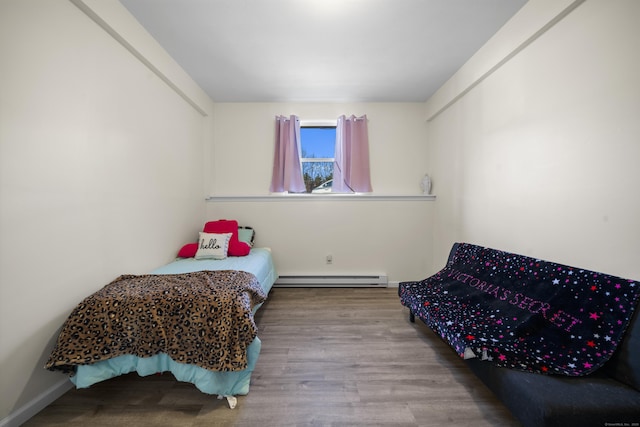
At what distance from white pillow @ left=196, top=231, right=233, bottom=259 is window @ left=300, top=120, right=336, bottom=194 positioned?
1469mm

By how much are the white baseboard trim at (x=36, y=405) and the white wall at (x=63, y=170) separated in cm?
1

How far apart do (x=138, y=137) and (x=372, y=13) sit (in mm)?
2242

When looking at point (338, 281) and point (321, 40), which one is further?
point (338, 281)

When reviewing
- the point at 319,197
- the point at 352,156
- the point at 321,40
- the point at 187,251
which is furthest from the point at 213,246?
the point at 321,40

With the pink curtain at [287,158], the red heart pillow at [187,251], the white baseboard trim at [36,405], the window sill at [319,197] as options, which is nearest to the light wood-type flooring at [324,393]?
the white baseboard trim at [36,405]

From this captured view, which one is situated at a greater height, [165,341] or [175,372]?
[165,341]

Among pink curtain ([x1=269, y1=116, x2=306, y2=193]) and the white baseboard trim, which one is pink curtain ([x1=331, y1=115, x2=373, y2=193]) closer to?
pink curtain ([x1=269, y1=116, x2=306, y2=193])

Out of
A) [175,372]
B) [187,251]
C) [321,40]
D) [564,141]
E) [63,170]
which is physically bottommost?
[175,372]

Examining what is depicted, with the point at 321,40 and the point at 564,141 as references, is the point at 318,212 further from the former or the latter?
the point at 564,141

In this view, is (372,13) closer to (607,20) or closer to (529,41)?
(529,41)

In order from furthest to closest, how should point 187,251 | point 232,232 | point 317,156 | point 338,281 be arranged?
point 317,156, point 338,281, point 232,232, point 187,251

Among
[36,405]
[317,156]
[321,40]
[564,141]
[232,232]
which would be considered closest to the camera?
[36,405]

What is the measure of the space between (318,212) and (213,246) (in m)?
1.50

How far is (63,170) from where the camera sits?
64.1 inches
